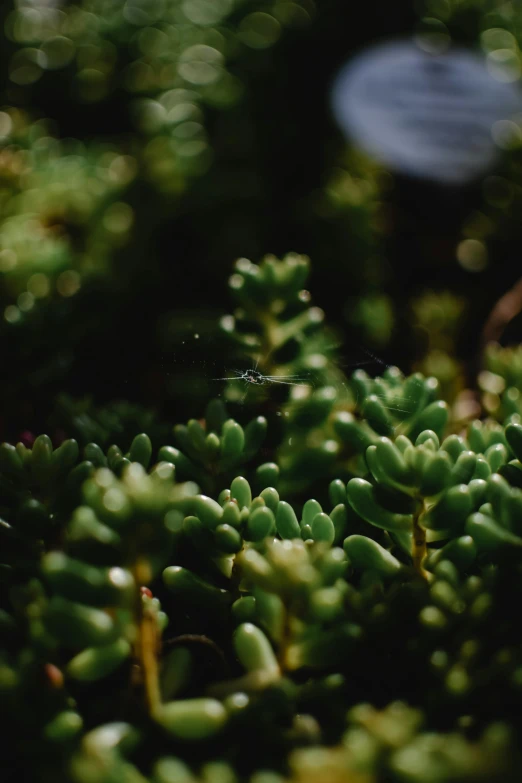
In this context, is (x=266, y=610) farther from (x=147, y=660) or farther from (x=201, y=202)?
(x=201, y=202)

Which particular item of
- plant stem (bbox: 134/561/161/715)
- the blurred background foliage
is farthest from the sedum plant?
the blurred background foliage

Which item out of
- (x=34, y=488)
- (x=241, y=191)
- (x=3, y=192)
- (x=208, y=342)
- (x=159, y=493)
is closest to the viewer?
(x=159, y=493)

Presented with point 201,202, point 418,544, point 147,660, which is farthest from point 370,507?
point 201,202

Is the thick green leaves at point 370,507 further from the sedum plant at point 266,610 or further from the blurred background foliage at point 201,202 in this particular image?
the blurred background foliage at point 201,202

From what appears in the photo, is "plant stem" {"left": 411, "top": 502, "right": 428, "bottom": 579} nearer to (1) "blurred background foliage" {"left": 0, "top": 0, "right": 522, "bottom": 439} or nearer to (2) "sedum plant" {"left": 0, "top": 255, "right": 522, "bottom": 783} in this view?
(2) "sedum plant" {"left": 0, "top": 255, "right": 522, "bottom": 783}

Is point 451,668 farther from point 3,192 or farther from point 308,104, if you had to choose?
point 308,104

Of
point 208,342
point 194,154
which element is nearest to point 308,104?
point 194,154

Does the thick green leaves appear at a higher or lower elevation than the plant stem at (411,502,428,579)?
higher
